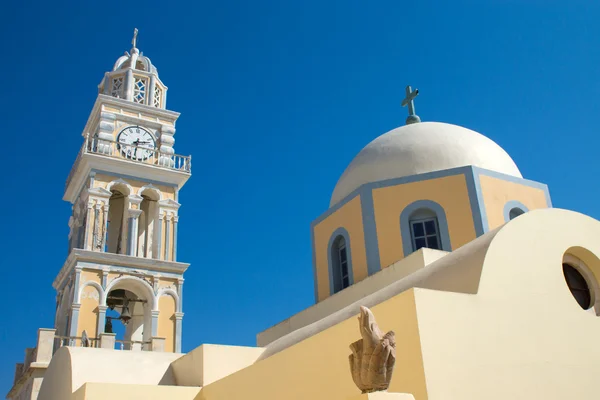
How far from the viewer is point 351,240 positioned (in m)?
10.9

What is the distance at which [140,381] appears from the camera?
10.6m

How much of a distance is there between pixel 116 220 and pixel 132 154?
2159 mm

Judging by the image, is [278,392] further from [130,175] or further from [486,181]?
[130,175]

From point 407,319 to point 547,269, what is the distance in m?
2.03

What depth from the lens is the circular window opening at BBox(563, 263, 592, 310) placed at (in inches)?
281

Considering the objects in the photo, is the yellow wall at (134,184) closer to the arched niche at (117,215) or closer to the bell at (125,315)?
the arched niche at (117,215)

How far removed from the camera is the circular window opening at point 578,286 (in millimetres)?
7129

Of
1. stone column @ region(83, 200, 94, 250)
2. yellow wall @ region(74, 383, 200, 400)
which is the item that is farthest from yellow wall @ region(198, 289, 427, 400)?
stone column @ region(83, 200, 94, 250)

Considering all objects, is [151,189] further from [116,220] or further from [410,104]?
[410,104]

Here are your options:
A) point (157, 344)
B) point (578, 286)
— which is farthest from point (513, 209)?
point (157, 344)

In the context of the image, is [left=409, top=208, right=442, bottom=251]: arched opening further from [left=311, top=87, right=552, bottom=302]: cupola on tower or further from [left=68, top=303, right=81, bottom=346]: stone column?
[left=68, top=303, right=81, bottom=346]: stone column

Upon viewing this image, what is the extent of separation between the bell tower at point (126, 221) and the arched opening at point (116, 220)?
0.03m

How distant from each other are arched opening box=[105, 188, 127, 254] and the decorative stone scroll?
1483 centimetres

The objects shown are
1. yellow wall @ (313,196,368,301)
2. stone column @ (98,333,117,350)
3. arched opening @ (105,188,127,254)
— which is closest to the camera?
yellow wall @ (313,196,368,301)
